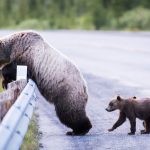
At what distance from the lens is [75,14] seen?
76562 mm

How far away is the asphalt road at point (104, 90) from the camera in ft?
29.6

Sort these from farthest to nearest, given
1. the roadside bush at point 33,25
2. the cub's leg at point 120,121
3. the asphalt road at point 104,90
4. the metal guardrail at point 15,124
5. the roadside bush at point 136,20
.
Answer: the roadside bush at point 33,25 < the roadside bush at point 136,20 < the cub's leg at point 120,121 < the asphalt road at point 104,90 < the metal guardrail at point 15,124

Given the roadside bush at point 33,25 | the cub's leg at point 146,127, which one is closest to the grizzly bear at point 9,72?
the cub's leg at point 146,127

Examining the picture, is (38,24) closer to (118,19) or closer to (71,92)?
(118,19)

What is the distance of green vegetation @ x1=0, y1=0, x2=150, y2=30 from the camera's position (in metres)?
62.9

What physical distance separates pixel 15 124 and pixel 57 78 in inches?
152

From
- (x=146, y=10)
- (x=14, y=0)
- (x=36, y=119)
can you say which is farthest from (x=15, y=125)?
(x=14, y=0)

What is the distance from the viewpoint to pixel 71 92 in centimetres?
980

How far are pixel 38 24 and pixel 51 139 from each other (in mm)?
56110

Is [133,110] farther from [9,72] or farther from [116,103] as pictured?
[9,72]

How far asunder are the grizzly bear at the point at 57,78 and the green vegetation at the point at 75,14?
45952 mm

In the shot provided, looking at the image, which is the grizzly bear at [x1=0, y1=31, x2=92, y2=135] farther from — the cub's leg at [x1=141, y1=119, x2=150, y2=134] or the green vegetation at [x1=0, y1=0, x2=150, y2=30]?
the green vegetation at [x1=0, y1=0, x2=150, y2=30]

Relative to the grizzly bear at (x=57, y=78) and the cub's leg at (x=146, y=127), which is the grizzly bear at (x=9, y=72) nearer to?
the grizzly bear at (x=57, y=78)

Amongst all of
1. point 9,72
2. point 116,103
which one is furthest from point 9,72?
point 116,103
